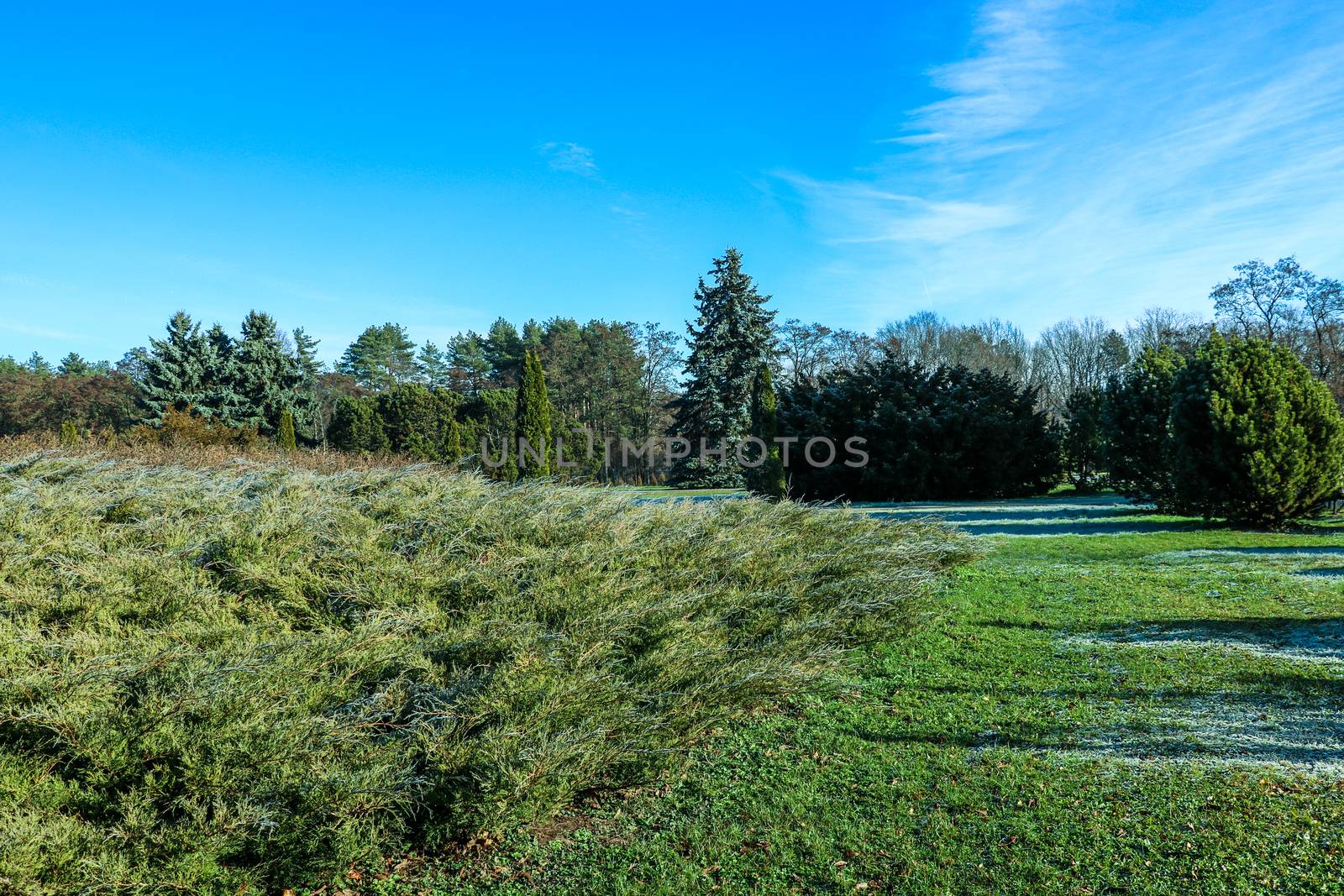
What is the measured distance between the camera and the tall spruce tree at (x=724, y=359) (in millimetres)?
30734

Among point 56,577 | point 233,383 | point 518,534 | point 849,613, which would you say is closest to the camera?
point 56,577

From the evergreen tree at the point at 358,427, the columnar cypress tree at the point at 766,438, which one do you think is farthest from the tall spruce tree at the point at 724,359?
the evergreen tree at the point at 358,427

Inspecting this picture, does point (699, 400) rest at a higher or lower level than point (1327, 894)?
higher

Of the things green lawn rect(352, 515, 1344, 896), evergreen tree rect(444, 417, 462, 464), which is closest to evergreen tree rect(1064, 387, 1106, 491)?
green lawn rect(352, 515, 1344, 896)

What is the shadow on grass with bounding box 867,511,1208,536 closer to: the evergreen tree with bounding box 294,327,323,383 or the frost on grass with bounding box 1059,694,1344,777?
the frost on grass with bounding box 1059,694,1344,777

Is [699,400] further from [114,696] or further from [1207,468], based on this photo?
[114,696]

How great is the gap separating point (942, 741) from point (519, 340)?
1849 inches

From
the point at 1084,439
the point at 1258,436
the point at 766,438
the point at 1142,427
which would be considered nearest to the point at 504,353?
the point at 766,438

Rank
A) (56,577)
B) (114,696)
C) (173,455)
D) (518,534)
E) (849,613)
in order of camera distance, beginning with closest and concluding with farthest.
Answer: (114,696) → (56,577) → (518,534) → (849,613) → (173,455)

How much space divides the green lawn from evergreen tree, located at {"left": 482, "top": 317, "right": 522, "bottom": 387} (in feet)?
142

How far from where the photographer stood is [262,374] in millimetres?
30172

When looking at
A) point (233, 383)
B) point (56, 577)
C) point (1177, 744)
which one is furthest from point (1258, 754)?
point (233, 383)

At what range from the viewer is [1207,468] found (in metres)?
11.2

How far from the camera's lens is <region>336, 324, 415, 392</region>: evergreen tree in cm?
5034
